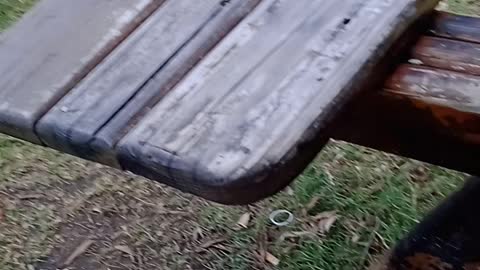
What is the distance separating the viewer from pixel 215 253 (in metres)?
2.18

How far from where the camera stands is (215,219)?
2260 mm

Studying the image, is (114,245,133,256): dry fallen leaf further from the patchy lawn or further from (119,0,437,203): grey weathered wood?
(119,0,437,203): grey weathered wood

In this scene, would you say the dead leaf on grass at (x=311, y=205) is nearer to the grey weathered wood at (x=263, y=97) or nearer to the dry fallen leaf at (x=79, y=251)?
the dry fallen leaf at (x=79, y=251)

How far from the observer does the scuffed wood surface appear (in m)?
1.18

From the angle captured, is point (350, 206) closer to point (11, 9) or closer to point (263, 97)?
point (263, 97)

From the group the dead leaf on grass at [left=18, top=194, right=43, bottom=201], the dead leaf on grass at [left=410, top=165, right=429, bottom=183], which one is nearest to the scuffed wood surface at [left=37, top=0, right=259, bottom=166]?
the dead leaf on grass at [left=410, top=165, right=429, bottom=183]

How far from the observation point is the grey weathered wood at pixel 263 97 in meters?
1.03

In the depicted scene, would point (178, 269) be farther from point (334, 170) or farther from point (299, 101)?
point (299, 101)

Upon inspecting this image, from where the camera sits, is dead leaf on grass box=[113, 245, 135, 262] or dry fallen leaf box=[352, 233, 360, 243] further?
dead leaf on grass box=[113, 245, 135, 262]

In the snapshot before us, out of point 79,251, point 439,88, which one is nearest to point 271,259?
point 79,251

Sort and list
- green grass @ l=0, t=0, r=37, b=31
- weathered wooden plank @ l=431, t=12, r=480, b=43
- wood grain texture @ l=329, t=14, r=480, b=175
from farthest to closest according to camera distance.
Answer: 1. green grass @ l=0, t=0, r=37, b=31
2. weathered wooden plank @ l=431, t=12, r=480, b=43
3. wood grain texture @ l=329, t=14, r=480, b=175

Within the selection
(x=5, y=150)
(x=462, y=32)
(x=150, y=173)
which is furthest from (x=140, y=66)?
(x=5, y=150)

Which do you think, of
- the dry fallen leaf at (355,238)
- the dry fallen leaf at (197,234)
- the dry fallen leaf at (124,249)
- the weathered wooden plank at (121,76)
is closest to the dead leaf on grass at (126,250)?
the dry fallen leaf at (124,249)

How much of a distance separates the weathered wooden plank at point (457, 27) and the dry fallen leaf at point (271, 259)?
0.96 metres
